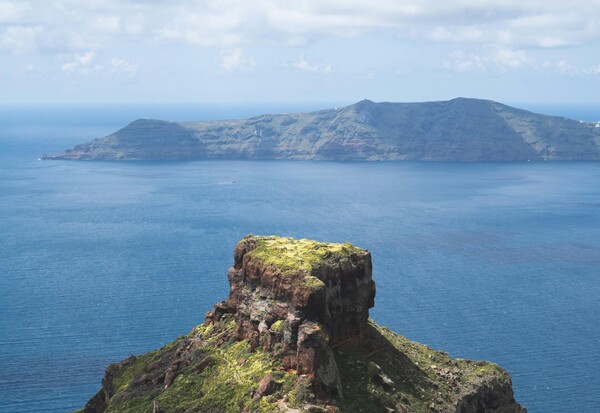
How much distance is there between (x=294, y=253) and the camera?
75875 mm

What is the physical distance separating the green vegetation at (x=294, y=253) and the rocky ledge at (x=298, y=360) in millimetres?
119

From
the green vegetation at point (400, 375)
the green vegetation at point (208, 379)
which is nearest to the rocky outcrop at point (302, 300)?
the green vegetation at point (208, 379)

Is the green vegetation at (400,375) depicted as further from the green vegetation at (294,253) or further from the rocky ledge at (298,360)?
the green vegetation at (294,253)

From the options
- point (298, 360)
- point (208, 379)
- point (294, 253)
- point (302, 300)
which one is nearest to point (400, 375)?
point (298, 360)

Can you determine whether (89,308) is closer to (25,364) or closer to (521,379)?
(25,364)

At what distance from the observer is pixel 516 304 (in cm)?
18350

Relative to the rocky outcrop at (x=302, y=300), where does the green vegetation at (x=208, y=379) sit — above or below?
Answer: below

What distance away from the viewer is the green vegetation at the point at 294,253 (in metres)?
72.2

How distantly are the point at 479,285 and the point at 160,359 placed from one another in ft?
439

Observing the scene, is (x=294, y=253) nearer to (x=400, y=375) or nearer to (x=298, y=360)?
(x=298, y=360)

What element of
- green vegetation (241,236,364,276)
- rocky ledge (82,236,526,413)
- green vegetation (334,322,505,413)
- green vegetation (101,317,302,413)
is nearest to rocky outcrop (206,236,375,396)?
green vegetation (241,236,364,276)

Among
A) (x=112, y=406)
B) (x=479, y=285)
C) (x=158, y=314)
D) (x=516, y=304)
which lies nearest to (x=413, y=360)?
(x=112, y=406)

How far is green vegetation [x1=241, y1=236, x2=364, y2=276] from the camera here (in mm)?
72250

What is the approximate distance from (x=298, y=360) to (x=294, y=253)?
44.2 feet
